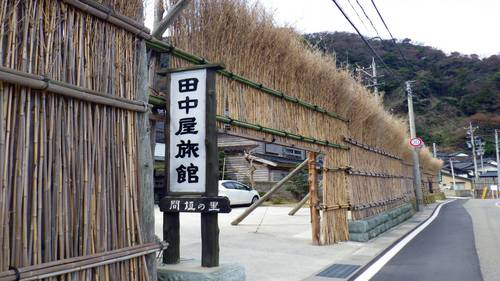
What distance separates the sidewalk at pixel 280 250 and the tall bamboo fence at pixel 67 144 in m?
1.96

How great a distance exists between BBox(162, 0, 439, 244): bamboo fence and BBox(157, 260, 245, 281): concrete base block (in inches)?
70.9

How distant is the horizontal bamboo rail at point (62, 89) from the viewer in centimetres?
263

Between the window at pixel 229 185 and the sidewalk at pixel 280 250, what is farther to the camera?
the window at pixel 229 185

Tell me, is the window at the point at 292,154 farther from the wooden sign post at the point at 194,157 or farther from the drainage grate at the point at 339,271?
the wooden sign post at the point at 194,157

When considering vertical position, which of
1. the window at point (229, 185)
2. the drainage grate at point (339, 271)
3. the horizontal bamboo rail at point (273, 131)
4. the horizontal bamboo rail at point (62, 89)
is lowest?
the drainage grate at point (339, 271)

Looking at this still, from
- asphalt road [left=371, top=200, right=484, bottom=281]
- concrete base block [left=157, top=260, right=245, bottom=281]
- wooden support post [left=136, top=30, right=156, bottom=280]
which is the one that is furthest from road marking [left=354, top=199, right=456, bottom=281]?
wooden support post [left=136, top=30, right=156, bottom=280]

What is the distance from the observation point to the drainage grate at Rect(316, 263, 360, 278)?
579 centimetres

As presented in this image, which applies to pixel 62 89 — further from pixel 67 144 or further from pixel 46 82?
pixel 67 144

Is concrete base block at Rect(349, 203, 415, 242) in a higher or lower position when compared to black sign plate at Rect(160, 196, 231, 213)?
lower

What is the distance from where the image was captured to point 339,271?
606 cm

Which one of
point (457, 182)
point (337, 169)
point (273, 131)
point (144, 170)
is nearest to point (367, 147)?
point (337, 169)

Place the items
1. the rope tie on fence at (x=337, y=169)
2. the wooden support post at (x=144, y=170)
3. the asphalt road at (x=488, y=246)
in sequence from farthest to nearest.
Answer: the rope tie on fence at (x=337, y=169) < the asphalt road at (x=488, y=246) < the wooden support post at (x=144, y=170)

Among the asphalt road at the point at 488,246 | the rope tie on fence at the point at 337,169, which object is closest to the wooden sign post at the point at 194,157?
the asphalt road at the point at 488,246

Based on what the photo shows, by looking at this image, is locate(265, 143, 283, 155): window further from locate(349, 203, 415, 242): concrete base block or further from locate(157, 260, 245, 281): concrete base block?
locate(157, 260, 245, 281): concrete base block
